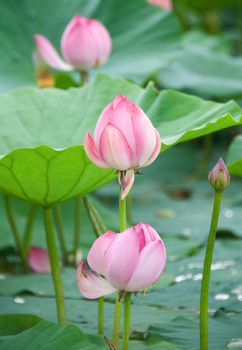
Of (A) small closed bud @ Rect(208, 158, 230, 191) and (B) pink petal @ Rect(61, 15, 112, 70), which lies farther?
(B) pink petal @ Rect(61, 15, 112, 70)

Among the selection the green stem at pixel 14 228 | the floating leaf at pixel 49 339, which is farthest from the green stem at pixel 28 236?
the floating leaf at pixel 49 339

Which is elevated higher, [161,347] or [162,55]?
[162,55]

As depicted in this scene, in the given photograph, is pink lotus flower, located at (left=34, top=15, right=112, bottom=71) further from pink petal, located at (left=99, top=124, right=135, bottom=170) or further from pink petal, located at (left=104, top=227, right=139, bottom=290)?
pink petal, located at (left=104, top=227, right=139, bottom=290)

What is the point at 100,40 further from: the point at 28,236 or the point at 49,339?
the point at 49,339

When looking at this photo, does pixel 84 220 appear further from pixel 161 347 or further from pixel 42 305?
pixel 161 347

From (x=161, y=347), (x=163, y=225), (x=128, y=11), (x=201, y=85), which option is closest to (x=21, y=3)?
(x=128, y=11)

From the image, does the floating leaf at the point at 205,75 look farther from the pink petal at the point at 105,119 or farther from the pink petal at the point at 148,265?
the pink petal at the point at 148,265

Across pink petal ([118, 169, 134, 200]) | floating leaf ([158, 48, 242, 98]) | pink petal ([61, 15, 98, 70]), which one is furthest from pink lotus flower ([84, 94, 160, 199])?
floating leaf ([158, 48, 242, 98])
